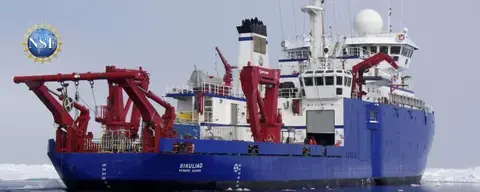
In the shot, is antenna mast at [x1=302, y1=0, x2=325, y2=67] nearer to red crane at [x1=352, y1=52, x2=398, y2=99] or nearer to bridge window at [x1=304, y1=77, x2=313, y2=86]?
red crane at [x1=352, y1=52, x2=398, y2=99]

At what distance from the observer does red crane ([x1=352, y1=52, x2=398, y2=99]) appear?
4762cm

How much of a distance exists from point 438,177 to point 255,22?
1127 inches

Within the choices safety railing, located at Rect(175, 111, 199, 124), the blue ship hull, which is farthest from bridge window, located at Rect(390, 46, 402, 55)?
safety railing, located at Rect(175, 111, 199, 124)

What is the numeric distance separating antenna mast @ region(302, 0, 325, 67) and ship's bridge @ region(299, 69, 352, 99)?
3.17 metres

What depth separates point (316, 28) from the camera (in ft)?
163

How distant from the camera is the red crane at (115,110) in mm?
34750

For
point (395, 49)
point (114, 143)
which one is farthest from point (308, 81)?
point (114, 143)

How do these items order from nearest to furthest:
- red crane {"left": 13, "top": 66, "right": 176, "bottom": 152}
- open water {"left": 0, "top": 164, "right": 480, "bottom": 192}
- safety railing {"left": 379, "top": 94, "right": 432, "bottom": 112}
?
red crane {"left": 13, "top": 66, "right": 176, "bottom": 152} → open water {"left": 0, "top": 164, "right": 480, "bottom": 192} → safety railing {"left": 379, "top": 94, "right": 432, "bottom": 112}

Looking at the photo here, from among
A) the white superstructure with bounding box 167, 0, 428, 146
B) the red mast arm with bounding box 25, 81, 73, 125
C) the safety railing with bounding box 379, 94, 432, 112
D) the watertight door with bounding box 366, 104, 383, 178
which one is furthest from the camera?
the safety railing with bounding box 379, 94, 432, 112

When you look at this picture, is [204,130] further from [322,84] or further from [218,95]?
[322,84]

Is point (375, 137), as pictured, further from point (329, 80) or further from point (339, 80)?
point (329, 80)

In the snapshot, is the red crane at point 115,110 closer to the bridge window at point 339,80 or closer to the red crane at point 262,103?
the red crane at point 262,103

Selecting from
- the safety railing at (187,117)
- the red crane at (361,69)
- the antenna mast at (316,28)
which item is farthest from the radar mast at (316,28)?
the safety railing at (187,117)

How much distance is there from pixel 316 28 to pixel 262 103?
10.6 metres
